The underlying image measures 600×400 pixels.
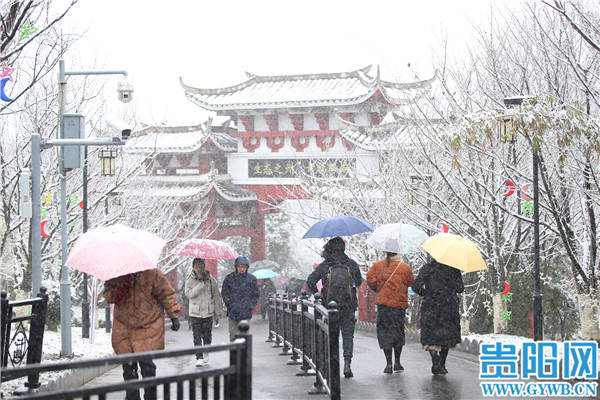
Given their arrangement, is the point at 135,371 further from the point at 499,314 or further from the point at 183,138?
the point at 183,138

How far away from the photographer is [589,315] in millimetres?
10773

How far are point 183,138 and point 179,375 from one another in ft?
93.4

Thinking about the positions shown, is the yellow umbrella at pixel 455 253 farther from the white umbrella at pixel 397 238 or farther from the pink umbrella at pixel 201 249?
the pink umbrella at pixel 201 249

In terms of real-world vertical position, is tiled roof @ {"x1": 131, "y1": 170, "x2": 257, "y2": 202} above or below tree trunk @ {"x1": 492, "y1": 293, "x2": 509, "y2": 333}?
above

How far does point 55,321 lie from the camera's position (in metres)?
20.3

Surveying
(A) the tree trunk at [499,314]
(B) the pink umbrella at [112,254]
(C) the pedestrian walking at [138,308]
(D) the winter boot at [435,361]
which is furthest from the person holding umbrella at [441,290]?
(A) the tree trunk at [499,314]

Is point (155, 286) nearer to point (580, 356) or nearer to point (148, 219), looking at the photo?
point (580, 356)

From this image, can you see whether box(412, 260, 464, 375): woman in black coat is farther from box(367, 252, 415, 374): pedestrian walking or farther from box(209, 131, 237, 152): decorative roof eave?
box(209, 131, 237, 152): decorative roof eave

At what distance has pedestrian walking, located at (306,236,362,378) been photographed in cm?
875

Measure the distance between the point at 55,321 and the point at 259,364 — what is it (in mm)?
11239

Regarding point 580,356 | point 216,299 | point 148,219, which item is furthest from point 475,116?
point 148,219

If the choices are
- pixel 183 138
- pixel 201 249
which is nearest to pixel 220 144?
pixel 183 138

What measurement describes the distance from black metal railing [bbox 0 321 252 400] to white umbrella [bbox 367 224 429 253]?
4.74m

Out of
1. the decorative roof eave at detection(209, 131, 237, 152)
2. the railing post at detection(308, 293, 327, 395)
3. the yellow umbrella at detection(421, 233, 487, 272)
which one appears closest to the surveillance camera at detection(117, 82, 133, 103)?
the railing post at detection(308, 293, 327, 395)
